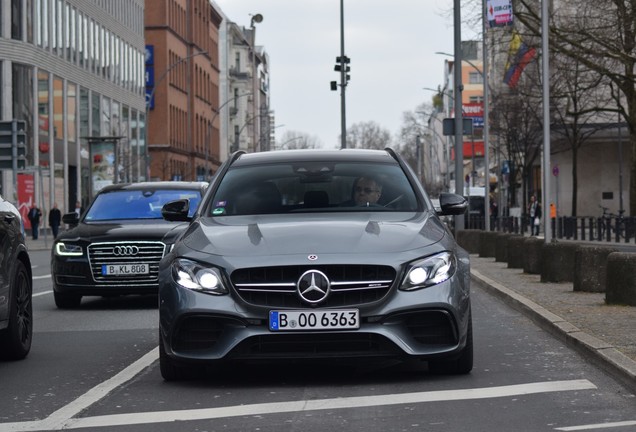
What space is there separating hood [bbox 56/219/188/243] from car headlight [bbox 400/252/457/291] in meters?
7.88

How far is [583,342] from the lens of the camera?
10992 millimetres

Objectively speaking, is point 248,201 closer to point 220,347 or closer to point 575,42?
point 220,347

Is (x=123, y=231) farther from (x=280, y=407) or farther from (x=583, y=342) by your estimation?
(x=280, y=407)

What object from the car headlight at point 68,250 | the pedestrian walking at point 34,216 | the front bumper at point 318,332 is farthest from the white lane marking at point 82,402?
the pedestrian walking at point 34,216

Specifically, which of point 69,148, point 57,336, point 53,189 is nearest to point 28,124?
point 53,189

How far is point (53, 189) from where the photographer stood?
206 ft

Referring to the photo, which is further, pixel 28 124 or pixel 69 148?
pixel 69 148

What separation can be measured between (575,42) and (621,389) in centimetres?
2887

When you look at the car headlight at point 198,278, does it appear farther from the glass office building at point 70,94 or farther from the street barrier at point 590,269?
the glass office building at point 70,94

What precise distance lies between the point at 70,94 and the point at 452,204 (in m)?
59.5

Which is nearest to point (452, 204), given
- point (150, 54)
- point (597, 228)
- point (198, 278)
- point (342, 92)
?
point (198, 278)

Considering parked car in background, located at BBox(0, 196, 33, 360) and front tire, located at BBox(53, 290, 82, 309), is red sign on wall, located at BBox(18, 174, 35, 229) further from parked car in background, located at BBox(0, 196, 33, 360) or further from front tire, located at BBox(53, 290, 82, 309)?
parked car in background, located at BBox(0, 196, 33, 360)

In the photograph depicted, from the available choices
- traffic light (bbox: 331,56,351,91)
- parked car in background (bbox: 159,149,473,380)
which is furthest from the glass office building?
parked car in background (bbox: 159,149,473,380)

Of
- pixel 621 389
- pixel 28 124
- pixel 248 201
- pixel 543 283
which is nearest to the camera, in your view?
pixel 621 389
